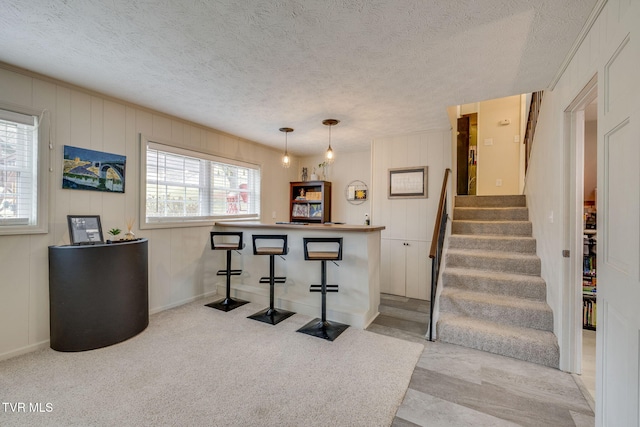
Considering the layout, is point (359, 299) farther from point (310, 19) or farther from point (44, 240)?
point (44, 240)

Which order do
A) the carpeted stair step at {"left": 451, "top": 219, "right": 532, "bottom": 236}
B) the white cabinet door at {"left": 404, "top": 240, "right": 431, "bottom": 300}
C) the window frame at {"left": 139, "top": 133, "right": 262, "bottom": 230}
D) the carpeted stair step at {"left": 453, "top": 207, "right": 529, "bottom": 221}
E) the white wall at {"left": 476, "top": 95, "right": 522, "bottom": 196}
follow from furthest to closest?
the white wall at {"left": 476, "top": 95, "right": 522, "bottom": 196}, the white cabinet door at {"left": 404, "top": 240, "right": 431, "bottom": 300}, the carpeted stair step at {"left": 453, "top": 207, "right": 529, "bottom": 221}, the carpeted stair step at {"left": 451, "top": 219, "right": 532, "bottom": 236}, the window frame at {"left": 139, "top": 133, "right": 262, "bottom": 230}

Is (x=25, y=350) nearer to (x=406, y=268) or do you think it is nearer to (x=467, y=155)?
(x=406, y=268)

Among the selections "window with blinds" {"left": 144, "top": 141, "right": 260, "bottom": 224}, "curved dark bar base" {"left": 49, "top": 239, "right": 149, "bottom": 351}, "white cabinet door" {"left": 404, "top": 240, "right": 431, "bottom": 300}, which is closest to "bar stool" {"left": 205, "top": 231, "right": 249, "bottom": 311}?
"window with blinds" {"left": 144, "top": 141, "right": 260, "bottom": 224}

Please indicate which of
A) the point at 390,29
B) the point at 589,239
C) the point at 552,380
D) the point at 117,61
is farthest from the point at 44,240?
the point at 589,239

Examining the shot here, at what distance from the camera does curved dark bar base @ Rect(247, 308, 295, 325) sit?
3.21m

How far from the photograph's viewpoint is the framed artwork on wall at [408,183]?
428 cm

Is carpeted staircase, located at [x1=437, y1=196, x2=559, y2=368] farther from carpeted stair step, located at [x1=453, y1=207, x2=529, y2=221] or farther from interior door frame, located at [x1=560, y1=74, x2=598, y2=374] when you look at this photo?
interior door frame, located at [x1=560, y1=74, x2=598, y2=374]

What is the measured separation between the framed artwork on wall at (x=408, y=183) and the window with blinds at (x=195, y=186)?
7.90ft

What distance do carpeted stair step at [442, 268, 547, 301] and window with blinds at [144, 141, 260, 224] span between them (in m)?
3.37

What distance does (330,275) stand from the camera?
3418 mm

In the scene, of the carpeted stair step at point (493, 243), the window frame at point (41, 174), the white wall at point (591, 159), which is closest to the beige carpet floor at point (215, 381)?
the window frame at point (41, 174)

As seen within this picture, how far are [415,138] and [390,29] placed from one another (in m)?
2.72

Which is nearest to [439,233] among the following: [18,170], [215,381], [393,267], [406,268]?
[406,268]

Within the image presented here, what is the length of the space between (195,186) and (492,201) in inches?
175
